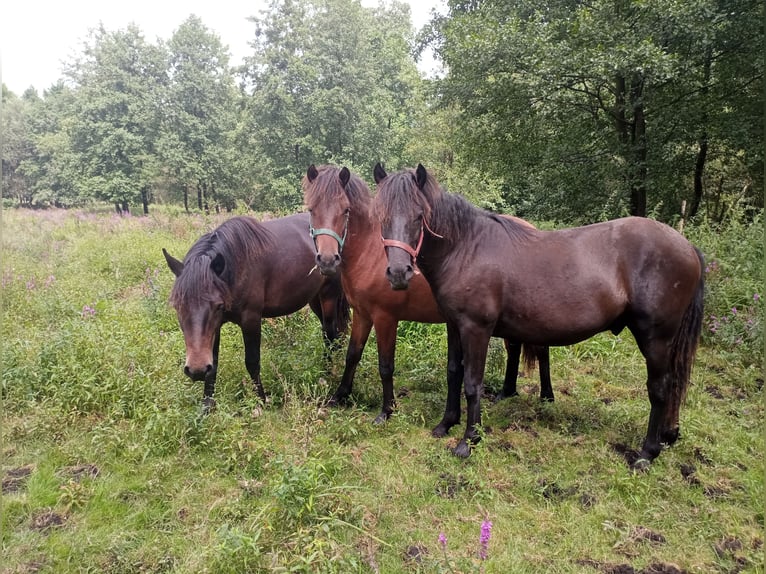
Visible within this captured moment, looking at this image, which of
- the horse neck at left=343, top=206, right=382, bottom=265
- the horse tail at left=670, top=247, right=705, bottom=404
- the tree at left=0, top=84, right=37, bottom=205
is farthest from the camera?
the tree at left=0, top=84, right=37, bottom=205

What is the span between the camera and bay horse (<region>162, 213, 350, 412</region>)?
327cm

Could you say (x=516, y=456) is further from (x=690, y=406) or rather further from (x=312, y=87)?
(x=312, y=87)

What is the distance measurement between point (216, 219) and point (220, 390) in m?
8.20

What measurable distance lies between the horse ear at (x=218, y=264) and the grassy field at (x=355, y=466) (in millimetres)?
1147

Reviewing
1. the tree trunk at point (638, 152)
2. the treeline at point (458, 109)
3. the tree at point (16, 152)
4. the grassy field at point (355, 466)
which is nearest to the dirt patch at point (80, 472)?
the grassy field at point (355, 466)

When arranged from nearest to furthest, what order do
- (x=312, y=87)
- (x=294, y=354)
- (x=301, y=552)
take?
(x=301, y=552) → (x=294, y=354) → (x=312, y=87)

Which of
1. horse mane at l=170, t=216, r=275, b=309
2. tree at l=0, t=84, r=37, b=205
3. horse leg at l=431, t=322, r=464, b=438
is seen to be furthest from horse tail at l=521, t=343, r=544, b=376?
tree at l=0, t=84, r=37, b=205

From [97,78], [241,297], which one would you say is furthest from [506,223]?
[97,78]

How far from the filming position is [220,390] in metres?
3.99

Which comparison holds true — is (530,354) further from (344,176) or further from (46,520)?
(46,520)

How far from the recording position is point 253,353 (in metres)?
4.03

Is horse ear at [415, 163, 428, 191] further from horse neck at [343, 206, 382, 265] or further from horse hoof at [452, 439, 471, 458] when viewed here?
horse hoof at [452, 439, 471, 458]

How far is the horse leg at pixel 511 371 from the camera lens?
173 inches

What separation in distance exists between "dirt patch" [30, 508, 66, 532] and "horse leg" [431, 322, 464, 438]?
2795 millimetres
